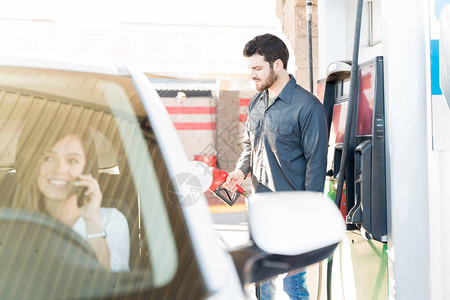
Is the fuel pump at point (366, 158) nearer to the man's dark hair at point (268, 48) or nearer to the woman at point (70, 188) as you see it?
the man's dark hair at point (268, 48)

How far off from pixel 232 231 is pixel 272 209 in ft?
19.2

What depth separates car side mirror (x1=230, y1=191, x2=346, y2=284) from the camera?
978 mm

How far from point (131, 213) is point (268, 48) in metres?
1.91

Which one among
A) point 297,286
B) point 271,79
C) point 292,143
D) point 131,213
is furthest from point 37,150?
point 297,286

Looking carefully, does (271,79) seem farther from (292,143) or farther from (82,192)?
(82,192)

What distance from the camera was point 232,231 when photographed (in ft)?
22.1

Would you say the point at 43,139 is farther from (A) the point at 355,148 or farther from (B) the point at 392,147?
(A) the point at 355,148

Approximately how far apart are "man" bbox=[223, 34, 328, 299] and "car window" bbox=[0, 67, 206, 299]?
157cm

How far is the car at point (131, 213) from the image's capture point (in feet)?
3.08

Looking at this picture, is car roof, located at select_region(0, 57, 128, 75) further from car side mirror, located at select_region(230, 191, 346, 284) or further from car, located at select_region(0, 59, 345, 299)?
car side mirror, located at select_region(230, 191, 346, 284)

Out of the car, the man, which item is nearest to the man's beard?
the man

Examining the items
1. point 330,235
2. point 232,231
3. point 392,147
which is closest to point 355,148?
point 392,147

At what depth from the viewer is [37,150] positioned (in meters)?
1.01

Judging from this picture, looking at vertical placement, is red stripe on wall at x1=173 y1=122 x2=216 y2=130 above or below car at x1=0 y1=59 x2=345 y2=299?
above
